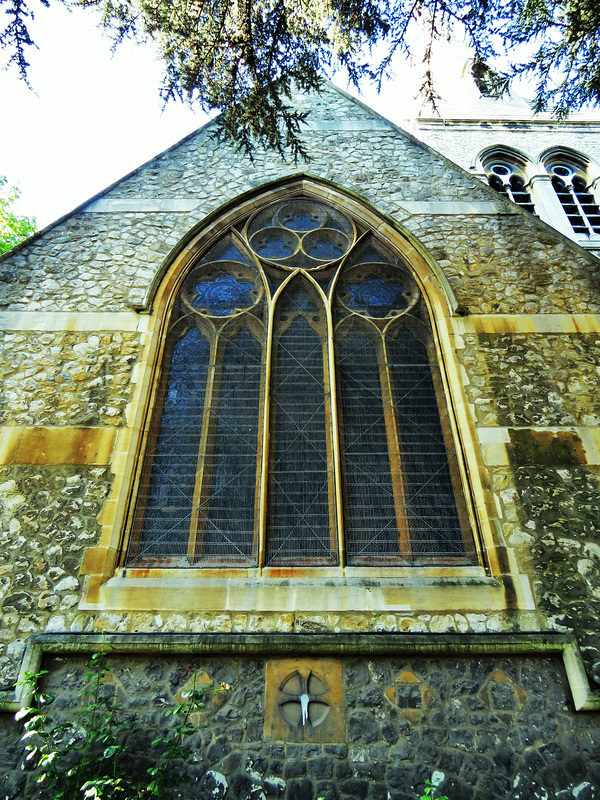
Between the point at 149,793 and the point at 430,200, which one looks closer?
the point at 149,793

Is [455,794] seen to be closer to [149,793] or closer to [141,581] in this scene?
[149,793]

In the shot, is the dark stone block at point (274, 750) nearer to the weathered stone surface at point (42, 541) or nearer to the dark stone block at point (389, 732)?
the dark stone block at point (389, 732)

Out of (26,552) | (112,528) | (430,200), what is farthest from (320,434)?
(430,200)

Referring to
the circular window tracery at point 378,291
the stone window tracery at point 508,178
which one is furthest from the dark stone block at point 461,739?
the stone window tracery at point 508,178

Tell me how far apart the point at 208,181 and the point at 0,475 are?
14.0ft

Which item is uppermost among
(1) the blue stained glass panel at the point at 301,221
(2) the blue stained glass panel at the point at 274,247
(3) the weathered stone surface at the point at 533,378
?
(1) the blue stained glass panel at the point at 301,221

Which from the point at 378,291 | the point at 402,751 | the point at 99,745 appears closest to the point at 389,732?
the point at 402,751

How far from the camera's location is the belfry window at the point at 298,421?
4.40 m

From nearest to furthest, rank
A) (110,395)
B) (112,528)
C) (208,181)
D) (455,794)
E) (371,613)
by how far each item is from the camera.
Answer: (455,794), (371,613), (112,528), (110,395), (208,181)

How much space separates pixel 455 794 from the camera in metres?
3.19

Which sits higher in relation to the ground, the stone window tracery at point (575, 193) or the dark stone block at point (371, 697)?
the stone window tracery at point (575, 193)

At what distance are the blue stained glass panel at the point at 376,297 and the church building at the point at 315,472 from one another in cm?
3

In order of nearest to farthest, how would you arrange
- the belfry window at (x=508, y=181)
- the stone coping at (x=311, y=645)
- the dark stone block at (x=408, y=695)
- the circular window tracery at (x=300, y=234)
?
the dark stone block at (x=408, y=695), the stone coping at (x=311, y=645), the circular window tracery at (x=300, y=234), the belfry window at (x=508, y=181)

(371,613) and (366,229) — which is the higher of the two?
(366,229)
